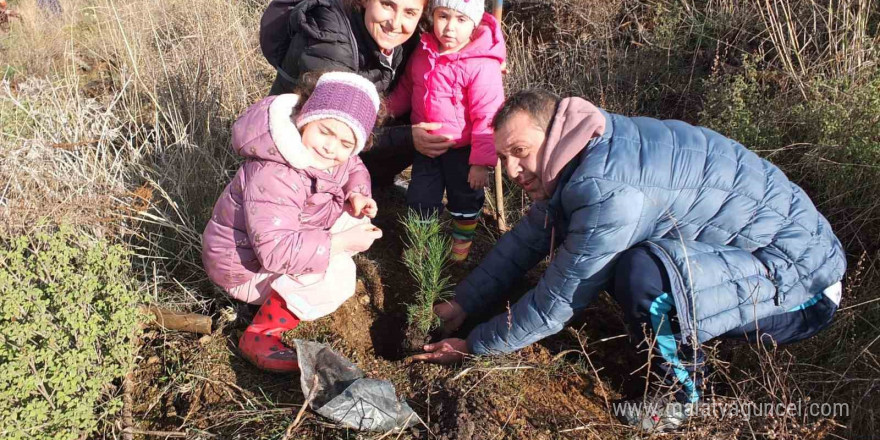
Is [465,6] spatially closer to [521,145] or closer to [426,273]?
[521,145]

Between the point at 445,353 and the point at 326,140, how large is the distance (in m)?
1.10

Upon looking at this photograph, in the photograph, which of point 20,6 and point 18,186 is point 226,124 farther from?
point 20,6

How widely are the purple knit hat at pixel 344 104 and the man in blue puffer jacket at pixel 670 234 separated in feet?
1.83

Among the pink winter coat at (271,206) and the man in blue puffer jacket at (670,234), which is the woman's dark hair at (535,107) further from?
the pink winter coat at (271,206)

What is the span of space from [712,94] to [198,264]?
330 centimetres

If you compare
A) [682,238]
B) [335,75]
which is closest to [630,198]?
[682,238]

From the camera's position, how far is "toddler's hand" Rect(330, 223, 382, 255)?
8.72 ft

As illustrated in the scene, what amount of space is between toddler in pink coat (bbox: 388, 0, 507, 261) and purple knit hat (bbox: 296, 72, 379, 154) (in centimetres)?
58

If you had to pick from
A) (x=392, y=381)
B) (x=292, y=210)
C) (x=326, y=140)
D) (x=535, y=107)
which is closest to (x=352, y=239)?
(x=292, y=210)

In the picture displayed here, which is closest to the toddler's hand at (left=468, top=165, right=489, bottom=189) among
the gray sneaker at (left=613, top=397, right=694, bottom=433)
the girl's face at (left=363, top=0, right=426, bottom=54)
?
the girl's face at (left=363, top=0, right=426, bottom=54)

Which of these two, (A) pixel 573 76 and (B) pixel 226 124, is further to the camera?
(A) pixel 573 76

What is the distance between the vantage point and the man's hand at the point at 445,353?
103 inches

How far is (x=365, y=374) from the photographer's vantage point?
2.51m

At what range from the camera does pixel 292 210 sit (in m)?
Answer: 2.39
